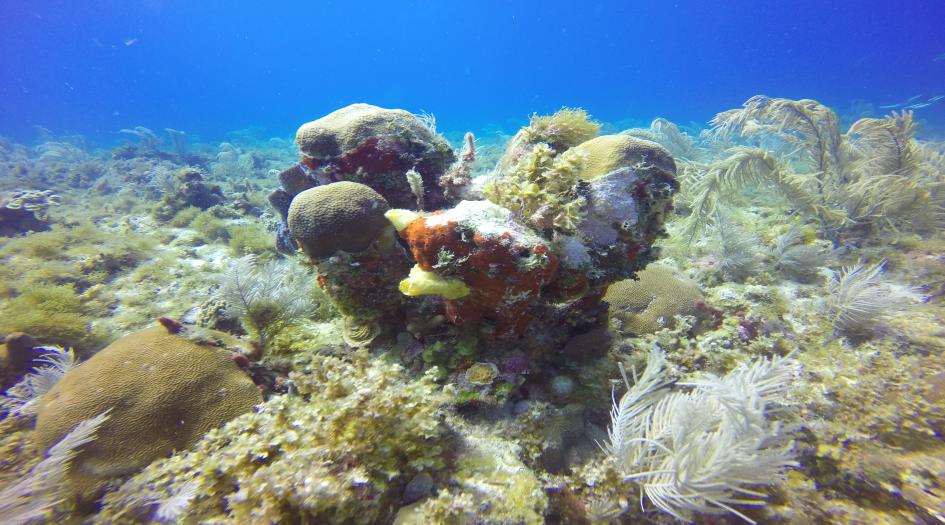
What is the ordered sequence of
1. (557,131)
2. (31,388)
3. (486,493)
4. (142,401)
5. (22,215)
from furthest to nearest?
(22,215), (557,131), (31,388), (142,401), (486,493)

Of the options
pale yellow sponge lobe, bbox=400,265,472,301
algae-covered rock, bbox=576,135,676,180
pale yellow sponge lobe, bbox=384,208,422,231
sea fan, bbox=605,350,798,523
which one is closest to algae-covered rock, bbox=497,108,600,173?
algae-covered rock, bbox=576,135,676,180

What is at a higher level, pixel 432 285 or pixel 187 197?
pixel 187 197

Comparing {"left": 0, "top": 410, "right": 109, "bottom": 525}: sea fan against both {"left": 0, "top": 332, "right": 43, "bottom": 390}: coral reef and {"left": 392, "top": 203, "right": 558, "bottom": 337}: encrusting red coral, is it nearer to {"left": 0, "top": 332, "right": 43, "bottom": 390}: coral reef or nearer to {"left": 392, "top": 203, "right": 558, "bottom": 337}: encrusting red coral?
{"left": 0, "top": 332, "right": 43, "bottom": 390}: coral reef

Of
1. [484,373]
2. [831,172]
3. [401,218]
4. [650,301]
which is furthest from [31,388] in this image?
[831,172]

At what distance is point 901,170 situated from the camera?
659cm

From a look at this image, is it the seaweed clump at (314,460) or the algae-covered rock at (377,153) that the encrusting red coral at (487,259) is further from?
the algae-covered rock at (377,153)

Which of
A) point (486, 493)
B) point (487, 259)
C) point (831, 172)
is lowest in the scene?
point (486, 493)

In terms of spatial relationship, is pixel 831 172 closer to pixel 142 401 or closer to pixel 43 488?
pixel 142 401

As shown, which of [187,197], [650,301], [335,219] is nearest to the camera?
[335,219]

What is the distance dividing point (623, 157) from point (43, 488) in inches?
197

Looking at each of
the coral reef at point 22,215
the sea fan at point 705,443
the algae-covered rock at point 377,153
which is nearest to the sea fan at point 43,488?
the algae-covered rock at point 377,153

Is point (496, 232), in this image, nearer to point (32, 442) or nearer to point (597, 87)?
point (32, 442)

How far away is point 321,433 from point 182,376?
1863 mm

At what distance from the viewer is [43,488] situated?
93.0 inches
